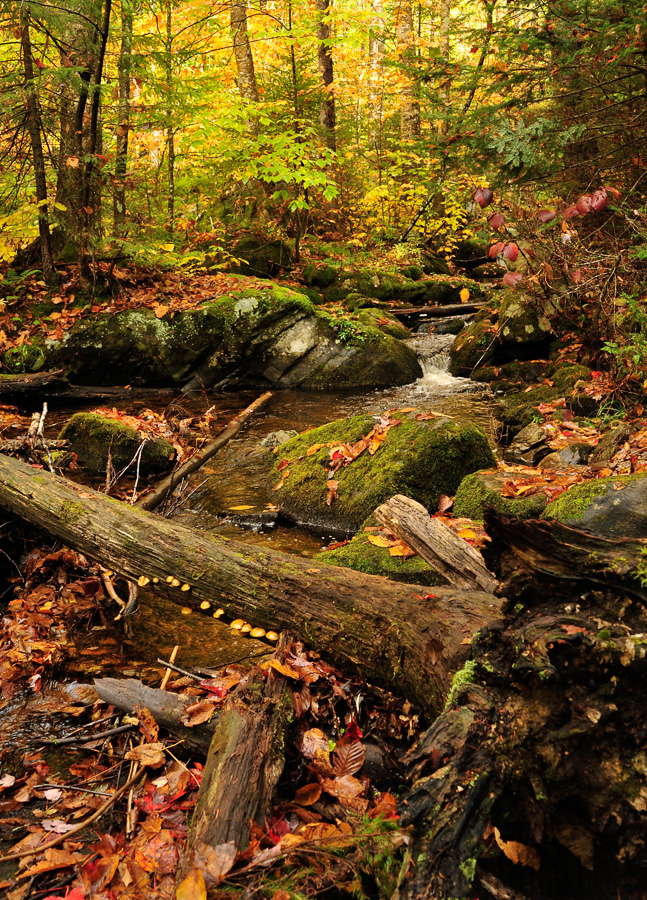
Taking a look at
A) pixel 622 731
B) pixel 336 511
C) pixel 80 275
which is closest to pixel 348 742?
pixel 622 731

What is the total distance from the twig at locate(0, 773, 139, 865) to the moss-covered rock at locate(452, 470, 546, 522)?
2842 mm

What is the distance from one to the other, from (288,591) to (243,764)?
0.98 metres

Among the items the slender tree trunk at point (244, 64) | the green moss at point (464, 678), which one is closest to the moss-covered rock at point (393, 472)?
the green moss at point (464, 678)

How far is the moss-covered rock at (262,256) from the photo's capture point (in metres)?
13.7

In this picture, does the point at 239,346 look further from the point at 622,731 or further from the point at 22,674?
the point at 622,731

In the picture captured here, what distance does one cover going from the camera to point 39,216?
28.9 feet

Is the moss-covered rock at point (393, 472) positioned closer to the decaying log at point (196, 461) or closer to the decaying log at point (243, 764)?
the decaying log at point (196, 461)

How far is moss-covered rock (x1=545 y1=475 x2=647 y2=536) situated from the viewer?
326 centimetres

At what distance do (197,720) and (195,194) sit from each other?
58.1 feet

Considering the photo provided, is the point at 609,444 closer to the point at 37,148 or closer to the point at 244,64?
the point at 37,148

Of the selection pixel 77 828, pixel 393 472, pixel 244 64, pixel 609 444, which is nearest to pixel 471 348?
pixel 609 444

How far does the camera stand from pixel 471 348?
36.4 ft

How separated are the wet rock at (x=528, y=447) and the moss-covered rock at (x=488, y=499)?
1876mm

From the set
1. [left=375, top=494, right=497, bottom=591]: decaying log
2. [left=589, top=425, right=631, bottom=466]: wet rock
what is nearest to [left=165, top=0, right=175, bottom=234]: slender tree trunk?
[left=589, top=425, right=631, bottom=466]: wet rock
